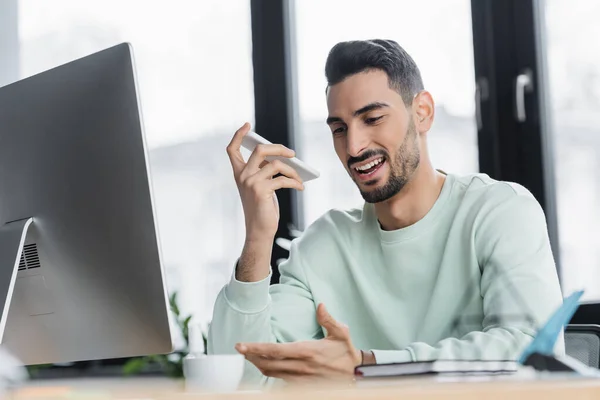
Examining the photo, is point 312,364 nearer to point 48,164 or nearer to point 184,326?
point 48,164

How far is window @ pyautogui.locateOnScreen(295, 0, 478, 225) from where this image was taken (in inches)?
107

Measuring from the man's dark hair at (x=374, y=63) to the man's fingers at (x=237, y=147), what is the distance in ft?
1.03

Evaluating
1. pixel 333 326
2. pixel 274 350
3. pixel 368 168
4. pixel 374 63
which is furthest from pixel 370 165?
pixel 274 350

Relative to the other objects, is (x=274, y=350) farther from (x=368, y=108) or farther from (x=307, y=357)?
(x=368, y=108)

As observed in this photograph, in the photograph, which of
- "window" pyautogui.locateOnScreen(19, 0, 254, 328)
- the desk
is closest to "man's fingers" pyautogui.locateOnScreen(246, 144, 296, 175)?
the desk

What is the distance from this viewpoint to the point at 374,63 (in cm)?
189

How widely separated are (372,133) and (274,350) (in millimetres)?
841

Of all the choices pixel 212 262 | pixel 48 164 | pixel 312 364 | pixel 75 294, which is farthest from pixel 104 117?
pixel 212 262

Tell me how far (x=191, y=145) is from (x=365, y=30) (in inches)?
33.5

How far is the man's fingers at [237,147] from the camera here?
1.70 meters

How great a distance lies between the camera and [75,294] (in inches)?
45.8

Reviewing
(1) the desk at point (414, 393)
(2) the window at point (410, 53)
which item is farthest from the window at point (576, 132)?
(1) the desk at point (414, 393)

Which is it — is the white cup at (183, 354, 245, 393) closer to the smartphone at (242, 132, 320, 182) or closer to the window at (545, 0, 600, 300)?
the smartphone at (242, 132, 320, 182)

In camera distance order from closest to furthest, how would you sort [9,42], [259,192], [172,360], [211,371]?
[211,371], [259,192], [172,360], [9,42]
